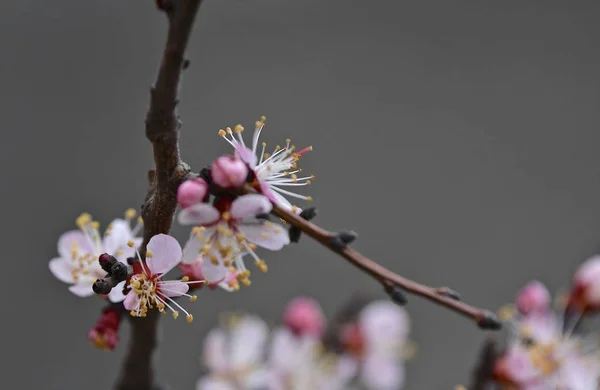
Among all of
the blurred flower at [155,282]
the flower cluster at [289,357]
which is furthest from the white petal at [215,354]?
the blurred flower at [155,282]

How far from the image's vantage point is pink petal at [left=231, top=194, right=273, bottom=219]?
563 mm

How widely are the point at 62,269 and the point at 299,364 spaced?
17.2 inches

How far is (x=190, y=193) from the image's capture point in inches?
22.3

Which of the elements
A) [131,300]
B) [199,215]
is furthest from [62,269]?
[199,215]

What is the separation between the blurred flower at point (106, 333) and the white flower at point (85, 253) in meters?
0.03

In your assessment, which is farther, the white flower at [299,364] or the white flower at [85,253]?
the white flower at [299,364]

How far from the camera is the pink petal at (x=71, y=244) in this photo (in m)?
0.76

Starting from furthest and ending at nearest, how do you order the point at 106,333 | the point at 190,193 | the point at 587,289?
1. the point at 587,289
2. the point at 106,333
3. the point at 190,193

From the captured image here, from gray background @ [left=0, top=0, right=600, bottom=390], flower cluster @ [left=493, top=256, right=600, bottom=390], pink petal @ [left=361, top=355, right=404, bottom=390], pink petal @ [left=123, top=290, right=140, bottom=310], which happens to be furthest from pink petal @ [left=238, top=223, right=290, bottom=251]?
gray background @ [left=0, top=0, right=600, bottom=390]

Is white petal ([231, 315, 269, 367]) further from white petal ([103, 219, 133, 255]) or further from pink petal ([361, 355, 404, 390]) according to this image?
white petal ([103, 219, 133, 255])

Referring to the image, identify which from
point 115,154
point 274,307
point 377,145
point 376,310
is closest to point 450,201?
point 377,145

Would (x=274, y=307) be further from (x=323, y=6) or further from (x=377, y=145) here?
(x=323, y=6)

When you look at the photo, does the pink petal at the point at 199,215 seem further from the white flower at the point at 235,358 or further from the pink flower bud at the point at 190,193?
the white flower at the point at 235,358

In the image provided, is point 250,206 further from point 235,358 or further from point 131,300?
point 235,358
